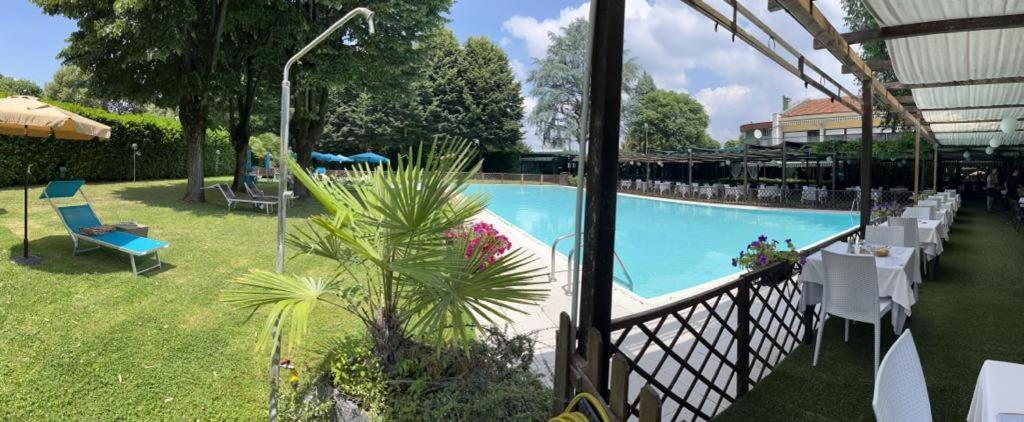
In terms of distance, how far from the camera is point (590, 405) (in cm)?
218

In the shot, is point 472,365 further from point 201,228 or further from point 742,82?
point 742,82

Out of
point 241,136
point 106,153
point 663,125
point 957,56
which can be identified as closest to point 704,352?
point 957,56

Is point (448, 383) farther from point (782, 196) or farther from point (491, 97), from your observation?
point (491, 97)

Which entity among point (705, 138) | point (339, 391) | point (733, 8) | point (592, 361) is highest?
point (705, 138)

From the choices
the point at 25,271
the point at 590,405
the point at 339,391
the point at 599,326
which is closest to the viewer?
the point at 590,405

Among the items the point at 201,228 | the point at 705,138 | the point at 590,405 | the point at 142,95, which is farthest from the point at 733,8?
the point at 705,138

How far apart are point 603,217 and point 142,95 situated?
47.0 feet

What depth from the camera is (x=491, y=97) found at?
40000mm

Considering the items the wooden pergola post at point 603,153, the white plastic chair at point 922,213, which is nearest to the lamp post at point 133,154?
the wooden pergola post at point 603,153

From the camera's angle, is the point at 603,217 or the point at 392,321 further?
the point at 392,321

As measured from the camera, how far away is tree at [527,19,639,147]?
44.2 meters

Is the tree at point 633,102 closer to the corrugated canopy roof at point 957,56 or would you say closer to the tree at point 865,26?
the tree at point 865,26

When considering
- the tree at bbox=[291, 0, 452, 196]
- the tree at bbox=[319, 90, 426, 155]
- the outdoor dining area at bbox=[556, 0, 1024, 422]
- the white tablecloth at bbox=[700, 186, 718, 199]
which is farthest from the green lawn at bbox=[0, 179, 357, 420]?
the tree at bbox=[319, 90, 426, 155]

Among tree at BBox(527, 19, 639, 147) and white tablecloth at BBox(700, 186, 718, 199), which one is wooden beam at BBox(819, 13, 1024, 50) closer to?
white tablecloth at BBox(700, 186, 718, 199)
